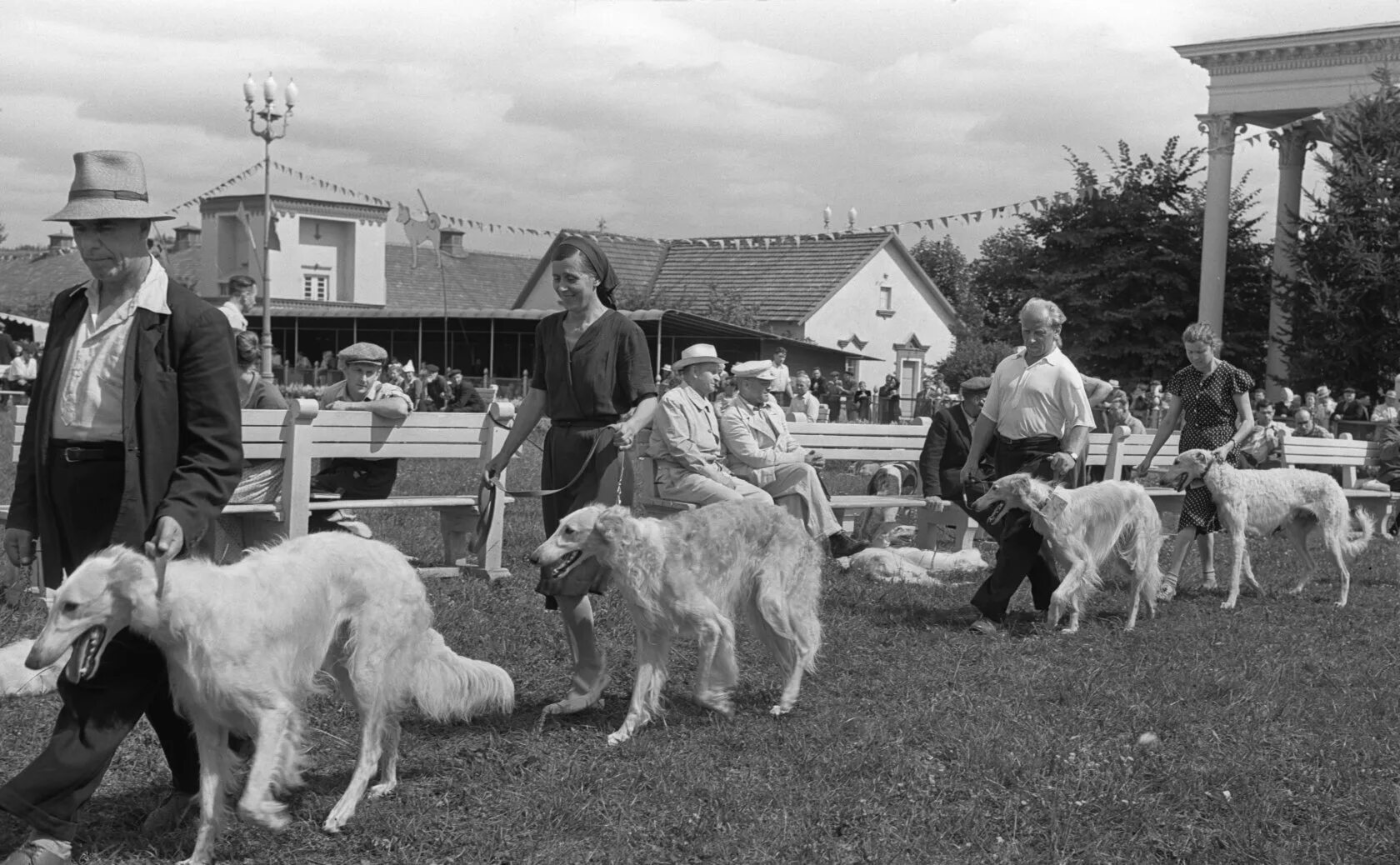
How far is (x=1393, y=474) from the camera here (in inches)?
539

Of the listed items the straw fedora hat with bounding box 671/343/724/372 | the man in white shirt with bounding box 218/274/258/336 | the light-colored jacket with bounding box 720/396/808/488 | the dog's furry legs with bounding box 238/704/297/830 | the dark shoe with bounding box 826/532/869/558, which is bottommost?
the dark shoe with bounding box 826/532/869/558

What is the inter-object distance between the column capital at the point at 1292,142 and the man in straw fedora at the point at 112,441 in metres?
30.0

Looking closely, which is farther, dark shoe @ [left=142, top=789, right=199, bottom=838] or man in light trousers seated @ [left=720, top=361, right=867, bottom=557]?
man in light trousers seated @ [left=720, top=361, right=867, bottom=557]

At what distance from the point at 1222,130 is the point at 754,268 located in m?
22.0

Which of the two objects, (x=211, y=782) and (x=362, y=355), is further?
(x=362, y=355)

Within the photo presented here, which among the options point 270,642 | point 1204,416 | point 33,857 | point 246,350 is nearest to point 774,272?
point 1204,416

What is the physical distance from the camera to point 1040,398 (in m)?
7.45

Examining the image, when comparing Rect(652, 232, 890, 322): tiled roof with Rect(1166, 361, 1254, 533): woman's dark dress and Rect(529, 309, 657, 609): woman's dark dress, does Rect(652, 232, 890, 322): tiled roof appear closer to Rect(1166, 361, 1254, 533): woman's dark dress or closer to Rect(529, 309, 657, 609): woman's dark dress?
Rect(1166, 361, 1254, 533): woman's dark dress

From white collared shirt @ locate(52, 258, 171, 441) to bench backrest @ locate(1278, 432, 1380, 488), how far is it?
37.0 feet

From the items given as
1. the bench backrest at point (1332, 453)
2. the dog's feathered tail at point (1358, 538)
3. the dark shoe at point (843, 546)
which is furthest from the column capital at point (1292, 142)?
the dark shoe at point (843, 546)

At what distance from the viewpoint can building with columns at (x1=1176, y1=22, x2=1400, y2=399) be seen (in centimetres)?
2764

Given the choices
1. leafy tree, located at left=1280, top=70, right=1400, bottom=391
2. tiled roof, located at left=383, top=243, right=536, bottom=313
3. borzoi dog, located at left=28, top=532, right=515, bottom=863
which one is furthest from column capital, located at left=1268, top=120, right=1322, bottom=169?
tiled roof, located at left=383, top=243, right=536, bottom=313

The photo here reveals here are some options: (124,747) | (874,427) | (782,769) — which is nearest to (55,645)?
(124,747)

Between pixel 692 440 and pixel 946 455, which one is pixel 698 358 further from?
pixel 946 455
